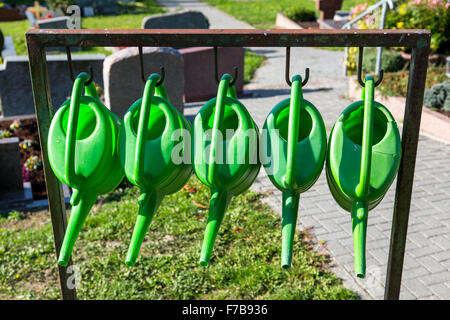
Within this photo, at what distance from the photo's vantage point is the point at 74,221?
148cm

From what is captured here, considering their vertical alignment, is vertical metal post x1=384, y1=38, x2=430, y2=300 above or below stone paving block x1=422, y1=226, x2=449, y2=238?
above

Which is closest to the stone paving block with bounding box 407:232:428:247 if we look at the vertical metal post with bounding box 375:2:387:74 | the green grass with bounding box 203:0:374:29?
the vertical metal post with bounding box 375:2:387:74

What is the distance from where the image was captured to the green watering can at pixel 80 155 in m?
1.45

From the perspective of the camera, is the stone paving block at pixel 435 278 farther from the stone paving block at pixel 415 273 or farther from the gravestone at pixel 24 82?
the gravestone at pixel 24 82

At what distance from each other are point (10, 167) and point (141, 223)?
378 centimetres

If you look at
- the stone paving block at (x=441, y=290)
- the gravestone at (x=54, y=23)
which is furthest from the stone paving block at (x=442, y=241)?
the gravestone at (x=54, y=23)

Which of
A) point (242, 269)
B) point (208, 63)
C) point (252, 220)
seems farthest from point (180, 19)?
point (242, 269)

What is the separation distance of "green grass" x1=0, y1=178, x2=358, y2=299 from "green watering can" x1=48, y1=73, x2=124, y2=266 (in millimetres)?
1916

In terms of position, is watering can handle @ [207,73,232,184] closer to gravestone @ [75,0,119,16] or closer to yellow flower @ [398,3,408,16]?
yellow flower @ [398,3,408,16]

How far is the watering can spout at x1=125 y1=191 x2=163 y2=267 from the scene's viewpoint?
4.74 ft

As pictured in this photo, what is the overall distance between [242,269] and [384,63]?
569 centimetres

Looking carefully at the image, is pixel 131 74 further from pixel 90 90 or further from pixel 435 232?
pixel 90 90

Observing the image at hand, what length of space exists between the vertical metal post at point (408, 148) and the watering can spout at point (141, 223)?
31.6 inches

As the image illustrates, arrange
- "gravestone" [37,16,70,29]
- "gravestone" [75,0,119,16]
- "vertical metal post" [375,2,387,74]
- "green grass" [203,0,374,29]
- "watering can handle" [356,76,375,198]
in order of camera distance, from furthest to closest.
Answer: "gravestone" [75,0,119,16] → "green grass" [203,0,374,29] → "gravestone" [37,16,70,29] → "vertical metal post" [375,2,387,74] → "watering can handle" [356,76,375,198]
